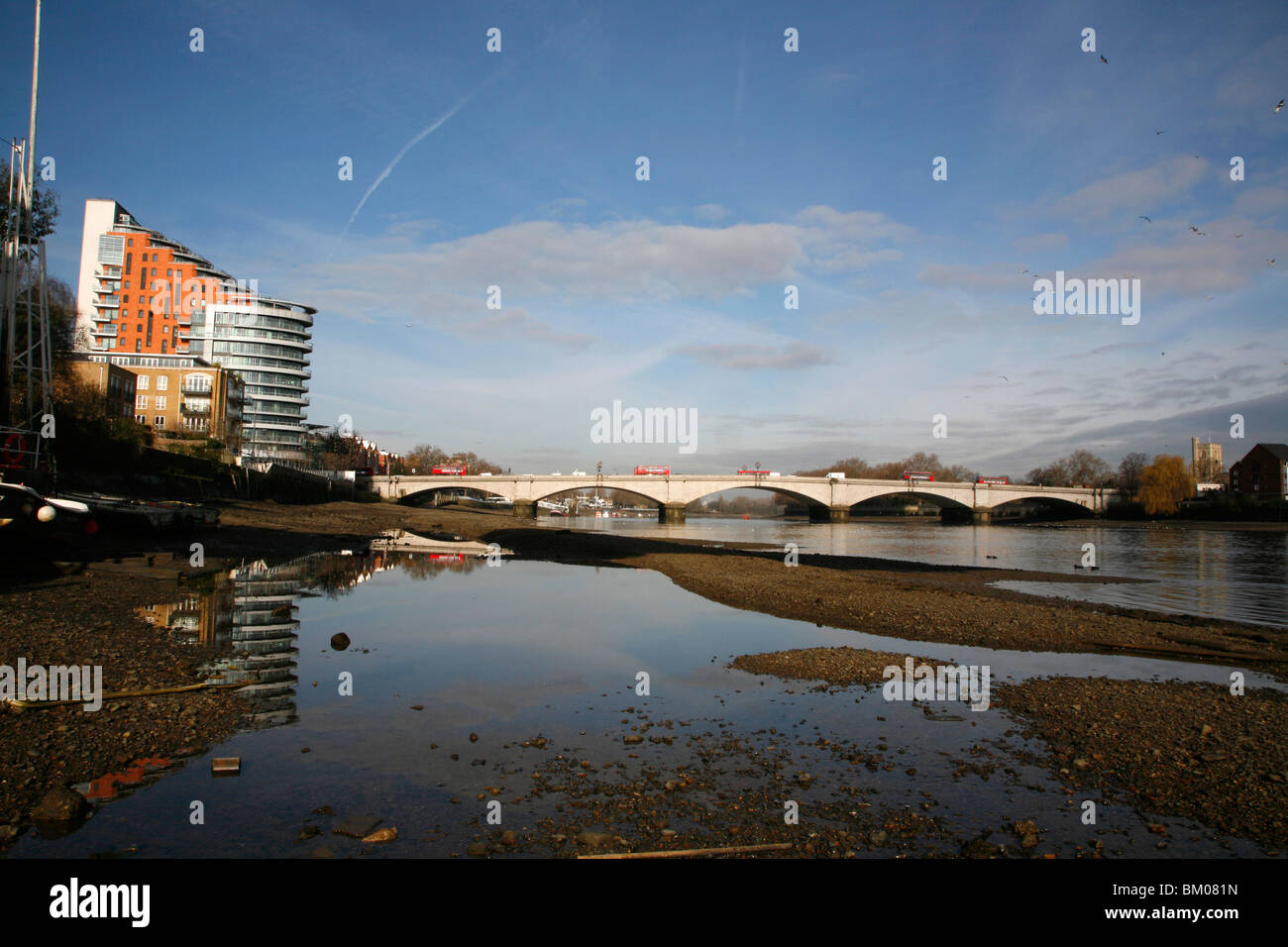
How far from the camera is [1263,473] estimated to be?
472ft

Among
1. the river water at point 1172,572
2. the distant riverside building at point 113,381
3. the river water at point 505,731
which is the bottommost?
the river water at point 1172,572

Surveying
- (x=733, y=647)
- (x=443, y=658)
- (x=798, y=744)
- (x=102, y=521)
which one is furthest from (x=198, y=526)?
(x=798, y=744)

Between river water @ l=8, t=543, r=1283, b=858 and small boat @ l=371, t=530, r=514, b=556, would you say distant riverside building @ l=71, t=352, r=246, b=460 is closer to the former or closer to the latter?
small boat @ l=371, t=530, r=514, b=556

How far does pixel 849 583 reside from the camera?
29594 mm

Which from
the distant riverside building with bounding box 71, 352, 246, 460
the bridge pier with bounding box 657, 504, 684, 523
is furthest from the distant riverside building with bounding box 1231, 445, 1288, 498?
the distant riverside building with bounding box 71, 352, 246, 460

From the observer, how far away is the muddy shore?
338 inches

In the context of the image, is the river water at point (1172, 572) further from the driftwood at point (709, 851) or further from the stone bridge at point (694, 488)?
the stone bridge at point (694, 488)

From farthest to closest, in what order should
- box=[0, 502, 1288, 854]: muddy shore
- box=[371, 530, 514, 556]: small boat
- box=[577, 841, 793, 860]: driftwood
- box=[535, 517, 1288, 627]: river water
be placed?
box=[371, 530, 514, 556]: small boat < box=[535, 517, 1288, 627]: river water < box=[0, 502, 1288, 854]: muddy shore < box=[577, 841, 793, 860]: driftwood

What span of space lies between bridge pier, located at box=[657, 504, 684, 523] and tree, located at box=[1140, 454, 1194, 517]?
87.8m

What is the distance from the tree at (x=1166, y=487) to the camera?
131125 millimetres

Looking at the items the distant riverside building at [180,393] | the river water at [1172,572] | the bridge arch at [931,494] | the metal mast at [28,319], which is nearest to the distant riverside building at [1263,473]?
the bridge arch at [931,494]

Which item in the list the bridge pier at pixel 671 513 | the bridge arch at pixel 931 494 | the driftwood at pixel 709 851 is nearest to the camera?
the driftwood at pixel 709 851

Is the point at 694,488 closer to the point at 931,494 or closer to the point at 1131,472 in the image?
the point at 931,494

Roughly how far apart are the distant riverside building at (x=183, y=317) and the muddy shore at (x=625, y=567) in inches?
4784
